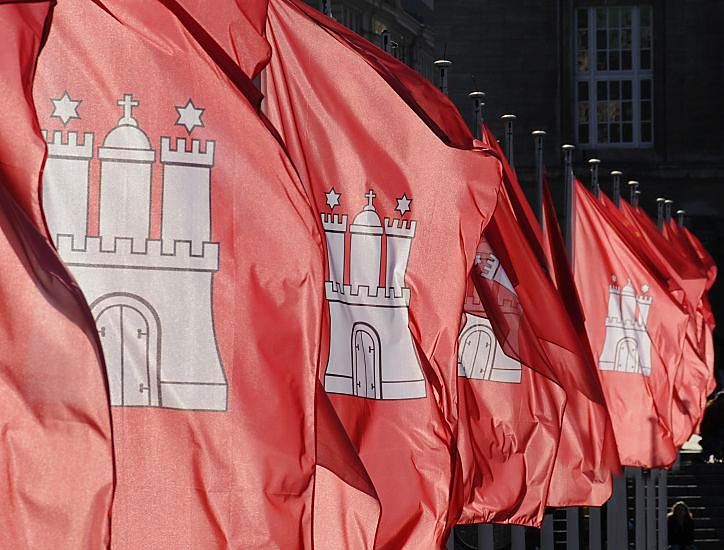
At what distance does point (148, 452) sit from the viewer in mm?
7316

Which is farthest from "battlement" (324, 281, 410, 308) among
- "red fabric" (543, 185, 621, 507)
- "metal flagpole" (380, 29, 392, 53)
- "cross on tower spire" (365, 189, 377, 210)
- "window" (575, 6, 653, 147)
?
"window" (575, 6, 653, 147)

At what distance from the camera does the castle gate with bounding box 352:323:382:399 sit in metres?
9.75

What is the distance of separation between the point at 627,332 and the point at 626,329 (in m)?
0.05

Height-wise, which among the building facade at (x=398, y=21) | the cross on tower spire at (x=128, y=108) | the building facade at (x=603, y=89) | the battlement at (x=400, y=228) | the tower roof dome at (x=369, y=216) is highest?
the building facade at (x=398, y=21)

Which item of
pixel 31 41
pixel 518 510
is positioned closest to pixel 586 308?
pixel 518 510

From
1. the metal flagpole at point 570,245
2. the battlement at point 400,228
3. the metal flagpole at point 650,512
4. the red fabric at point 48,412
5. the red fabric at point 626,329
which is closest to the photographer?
the red fabric at point 48,412

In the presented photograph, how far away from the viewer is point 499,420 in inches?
503

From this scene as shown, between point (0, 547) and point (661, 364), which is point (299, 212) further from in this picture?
Answer: point (661, 364)

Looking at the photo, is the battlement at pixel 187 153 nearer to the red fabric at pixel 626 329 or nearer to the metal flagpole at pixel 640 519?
the red fabric at pixel 626 329

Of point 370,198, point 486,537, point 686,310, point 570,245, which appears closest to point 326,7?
point 370,198

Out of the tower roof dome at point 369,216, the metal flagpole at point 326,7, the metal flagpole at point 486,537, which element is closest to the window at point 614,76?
the metal flagpole at point 486,537

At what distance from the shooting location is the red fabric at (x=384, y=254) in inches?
380

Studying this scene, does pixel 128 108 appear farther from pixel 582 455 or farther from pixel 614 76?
pixel 614 76

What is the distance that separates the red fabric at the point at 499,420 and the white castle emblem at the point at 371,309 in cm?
231
